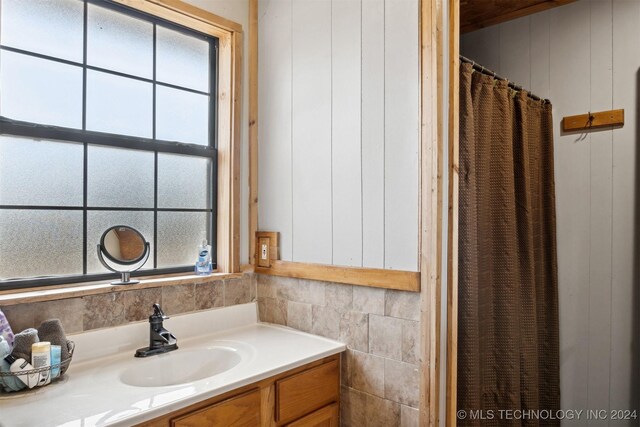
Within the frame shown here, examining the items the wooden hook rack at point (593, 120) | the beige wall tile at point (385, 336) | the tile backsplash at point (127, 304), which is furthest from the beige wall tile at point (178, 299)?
the wooden hook rack at point (593, 120)

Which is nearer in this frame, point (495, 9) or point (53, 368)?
point (53, 368)

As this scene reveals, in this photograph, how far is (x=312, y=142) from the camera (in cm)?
193

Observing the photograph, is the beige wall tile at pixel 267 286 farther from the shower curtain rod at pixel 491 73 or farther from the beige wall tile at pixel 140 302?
the shower curtain rod at pixel 491 73

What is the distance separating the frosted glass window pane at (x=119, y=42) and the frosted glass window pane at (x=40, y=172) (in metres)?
0.40

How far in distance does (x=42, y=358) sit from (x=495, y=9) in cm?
272

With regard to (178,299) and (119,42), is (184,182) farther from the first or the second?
(119,42)

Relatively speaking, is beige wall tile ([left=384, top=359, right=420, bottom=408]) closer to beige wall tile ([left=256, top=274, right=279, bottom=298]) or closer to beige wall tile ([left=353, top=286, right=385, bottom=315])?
beige wall tile ([left=353, top=286, right=385, bottom=315])

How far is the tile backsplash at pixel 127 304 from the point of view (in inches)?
58.1

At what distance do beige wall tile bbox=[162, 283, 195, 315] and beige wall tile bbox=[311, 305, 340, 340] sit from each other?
55cm

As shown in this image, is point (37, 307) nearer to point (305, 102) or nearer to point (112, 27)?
point (112, 27)

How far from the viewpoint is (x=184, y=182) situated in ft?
6.67

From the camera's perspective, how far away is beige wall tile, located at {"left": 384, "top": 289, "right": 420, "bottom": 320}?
61.8 inches

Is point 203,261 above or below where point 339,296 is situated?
above

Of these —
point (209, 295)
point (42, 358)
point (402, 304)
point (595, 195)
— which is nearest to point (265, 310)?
point (209, 295)
